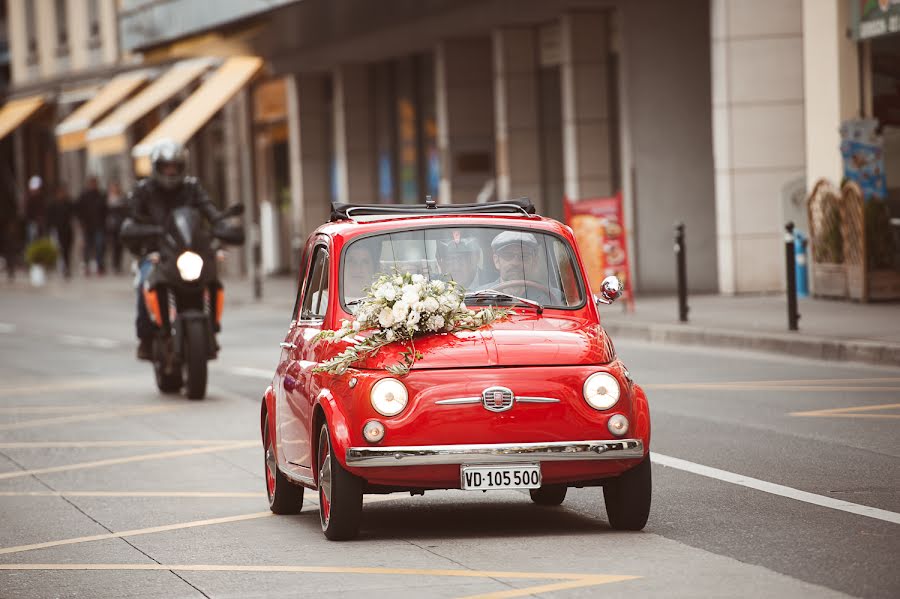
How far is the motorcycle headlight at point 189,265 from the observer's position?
16.1 meters

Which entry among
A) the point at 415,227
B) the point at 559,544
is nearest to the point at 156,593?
the point at 559,544

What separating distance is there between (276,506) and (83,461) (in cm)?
317

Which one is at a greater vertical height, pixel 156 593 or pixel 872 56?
pixel 872 56

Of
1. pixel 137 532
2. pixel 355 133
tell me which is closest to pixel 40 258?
pixel 355 133

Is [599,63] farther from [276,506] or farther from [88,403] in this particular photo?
[276,506]

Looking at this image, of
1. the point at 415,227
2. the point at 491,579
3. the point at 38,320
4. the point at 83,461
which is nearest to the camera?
the point at 491,579

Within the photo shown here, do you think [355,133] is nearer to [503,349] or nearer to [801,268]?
[801,268]

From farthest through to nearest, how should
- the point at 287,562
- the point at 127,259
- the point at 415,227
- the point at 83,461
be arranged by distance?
the point at 127,259 < the point at 83,461 < the point at 415,227 < the point at 287,562

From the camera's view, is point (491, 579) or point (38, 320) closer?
point (491, 579)

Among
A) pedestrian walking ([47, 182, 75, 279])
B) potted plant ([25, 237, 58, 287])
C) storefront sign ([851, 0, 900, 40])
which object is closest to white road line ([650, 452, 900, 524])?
storefront sign ([851, 0, 900, 40])

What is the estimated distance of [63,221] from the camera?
4553 cm

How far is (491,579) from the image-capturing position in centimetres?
738

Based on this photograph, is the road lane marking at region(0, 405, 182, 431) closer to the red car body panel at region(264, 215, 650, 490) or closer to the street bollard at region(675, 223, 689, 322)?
the red car body panel at region(264, 215, 650, 490)

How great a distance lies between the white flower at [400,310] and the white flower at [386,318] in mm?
28
